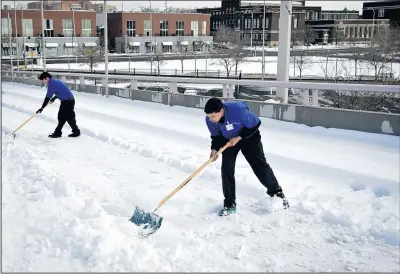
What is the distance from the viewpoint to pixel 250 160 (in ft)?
19.0

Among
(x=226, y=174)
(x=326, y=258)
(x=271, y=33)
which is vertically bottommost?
(x=326, y=258)

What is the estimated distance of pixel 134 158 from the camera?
29.1 feet

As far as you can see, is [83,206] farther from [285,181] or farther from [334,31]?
[334,31]

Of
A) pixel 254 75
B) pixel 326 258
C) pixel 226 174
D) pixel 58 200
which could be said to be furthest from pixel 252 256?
pixel 254 75

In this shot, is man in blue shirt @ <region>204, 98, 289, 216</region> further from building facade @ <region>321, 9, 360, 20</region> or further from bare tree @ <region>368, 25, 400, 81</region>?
building facade @ <region>321, 9, 360, 20</region>

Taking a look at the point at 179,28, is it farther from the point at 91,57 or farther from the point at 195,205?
the point at 195,205

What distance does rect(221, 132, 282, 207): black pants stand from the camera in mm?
5703

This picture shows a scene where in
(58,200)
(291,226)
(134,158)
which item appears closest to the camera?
(291,226)

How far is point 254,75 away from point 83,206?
135 ft

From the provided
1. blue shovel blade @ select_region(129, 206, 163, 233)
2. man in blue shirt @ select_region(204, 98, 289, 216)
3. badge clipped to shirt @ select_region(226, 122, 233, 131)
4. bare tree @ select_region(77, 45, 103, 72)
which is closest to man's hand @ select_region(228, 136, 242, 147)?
man in blue shirt @ select_region(204, 98, 289, 216)

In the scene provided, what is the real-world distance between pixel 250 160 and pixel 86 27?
80.1 metres

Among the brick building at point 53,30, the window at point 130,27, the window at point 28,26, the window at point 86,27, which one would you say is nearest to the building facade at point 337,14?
the window at point 130,27

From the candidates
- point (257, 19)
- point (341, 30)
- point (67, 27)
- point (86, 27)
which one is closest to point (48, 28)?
point (67, 27)

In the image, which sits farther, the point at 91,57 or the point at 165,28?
the point at 165,28
